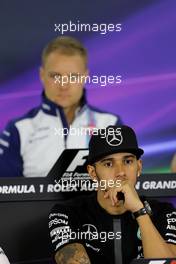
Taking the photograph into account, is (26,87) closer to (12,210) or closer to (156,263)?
(12,210)

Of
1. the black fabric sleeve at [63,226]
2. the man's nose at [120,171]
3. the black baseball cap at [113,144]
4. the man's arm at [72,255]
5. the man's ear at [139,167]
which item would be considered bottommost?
the man's arm at [72,255]

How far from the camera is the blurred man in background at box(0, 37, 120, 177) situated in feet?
8.49

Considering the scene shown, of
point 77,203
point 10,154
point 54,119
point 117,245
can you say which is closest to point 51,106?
point 54,119

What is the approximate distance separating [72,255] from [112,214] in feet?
0.77

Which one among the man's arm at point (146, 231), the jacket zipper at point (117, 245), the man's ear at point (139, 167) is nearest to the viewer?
the man's arm at point (146, 231)

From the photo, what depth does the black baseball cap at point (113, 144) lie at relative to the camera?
2.43m

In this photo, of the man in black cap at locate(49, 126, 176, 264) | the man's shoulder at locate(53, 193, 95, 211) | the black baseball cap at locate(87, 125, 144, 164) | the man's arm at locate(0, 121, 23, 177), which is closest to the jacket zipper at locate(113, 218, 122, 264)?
the man in black cap at locate(49, 126, 176, 264)

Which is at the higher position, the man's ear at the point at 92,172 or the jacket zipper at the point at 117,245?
the man's ear at the point at 92,172

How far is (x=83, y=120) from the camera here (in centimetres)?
263

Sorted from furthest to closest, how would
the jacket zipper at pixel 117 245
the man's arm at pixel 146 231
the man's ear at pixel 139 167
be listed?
the man's ear at pixel 139 167, the jacket zipper at pixel 117 245, the man's arm at pixel 146 231

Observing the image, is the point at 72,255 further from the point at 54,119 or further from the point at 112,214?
the point at 54,119

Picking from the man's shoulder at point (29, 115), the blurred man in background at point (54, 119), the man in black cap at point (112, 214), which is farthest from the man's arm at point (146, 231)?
the man's shoulder at point (29, 115)

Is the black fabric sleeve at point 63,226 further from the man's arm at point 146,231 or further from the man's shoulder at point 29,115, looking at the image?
the man's shoulder at point 29,115

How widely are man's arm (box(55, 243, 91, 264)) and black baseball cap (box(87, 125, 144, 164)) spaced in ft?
1.06
